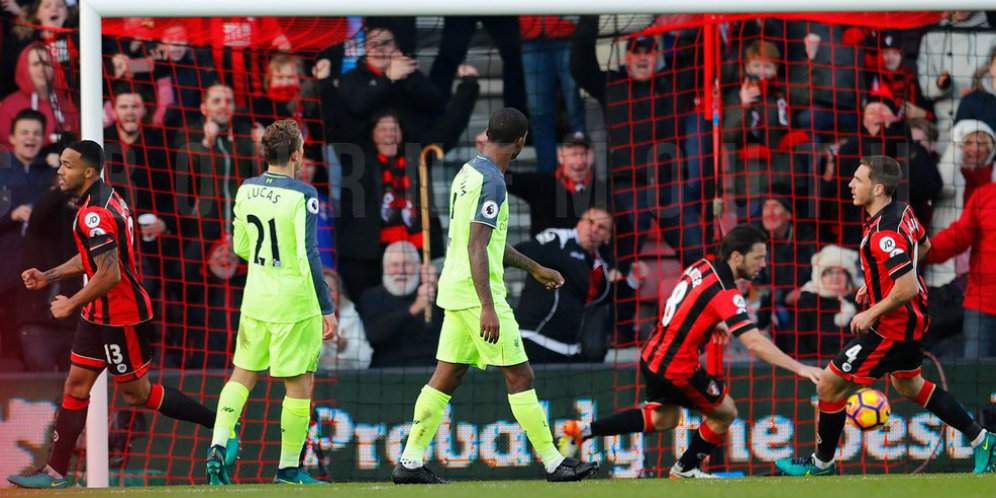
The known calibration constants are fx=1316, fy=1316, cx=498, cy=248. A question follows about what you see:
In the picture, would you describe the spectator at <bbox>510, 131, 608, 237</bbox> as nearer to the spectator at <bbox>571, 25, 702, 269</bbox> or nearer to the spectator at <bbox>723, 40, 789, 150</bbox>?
the spectator at <bbox>571, 25, 702, 269</bbox>

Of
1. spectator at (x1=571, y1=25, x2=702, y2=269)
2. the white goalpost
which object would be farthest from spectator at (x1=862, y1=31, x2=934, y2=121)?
the white goalpost

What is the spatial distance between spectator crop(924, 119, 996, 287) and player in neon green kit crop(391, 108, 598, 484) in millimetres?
3474

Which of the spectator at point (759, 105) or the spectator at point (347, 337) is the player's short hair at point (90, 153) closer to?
the spectator at point (347, 337)

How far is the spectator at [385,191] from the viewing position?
8.19 metres

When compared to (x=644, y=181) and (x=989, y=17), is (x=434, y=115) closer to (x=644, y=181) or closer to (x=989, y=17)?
(x=644, y=181)

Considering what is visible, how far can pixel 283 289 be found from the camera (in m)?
6.06

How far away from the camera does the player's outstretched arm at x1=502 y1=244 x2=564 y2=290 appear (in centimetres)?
605

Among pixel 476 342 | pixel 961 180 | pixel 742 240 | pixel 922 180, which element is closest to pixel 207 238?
pixel 476 342

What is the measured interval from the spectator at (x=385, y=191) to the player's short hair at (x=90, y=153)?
2.14 m

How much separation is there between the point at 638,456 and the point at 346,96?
2.88m

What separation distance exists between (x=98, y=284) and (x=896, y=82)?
5.14m

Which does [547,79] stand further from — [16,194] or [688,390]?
[16,194]

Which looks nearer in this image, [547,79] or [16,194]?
[16,194]

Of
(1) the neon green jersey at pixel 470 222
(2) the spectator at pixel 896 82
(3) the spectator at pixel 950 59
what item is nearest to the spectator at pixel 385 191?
(1) the neon green jersey at pixel 470 222
